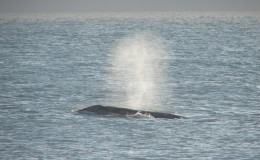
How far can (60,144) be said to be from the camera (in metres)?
23.0

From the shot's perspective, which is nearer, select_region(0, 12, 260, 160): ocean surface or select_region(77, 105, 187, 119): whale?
select_region(0, 12, 260, 160): ocean surface

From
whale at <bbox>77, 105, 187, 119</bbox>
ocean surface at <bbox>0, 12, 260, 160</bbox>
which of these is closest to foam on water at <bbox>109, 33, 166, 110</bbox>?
ocean surface at <bbox>0, 12, 260, 160</bbox>

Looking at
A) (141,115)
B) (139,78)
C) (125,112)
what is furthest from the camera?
(139,78)

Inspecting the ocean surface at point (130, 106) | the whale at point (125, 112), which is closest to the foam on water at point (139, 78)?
the ocean surface at point (130, 106)

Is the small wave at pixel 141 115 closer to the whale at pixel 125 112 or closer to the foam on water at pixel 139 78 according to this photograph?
the whale at pixel 125 112

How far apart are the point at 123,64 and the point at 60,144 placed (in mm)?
34589

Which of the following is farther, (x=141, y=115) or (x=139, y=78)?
(x=139, y=78)

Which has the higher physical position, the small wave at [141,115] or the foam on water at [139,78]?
the foam on water at [139,78]

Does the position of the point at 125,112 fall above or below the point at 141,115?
above

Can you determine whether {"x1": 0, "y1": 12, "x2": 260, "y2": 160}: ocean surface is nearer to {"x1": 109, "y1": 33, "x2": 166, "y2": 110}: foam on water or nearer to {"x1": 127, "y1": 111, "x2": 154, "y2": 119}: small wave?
{"x1": 109, "y1": 33, "x2": 166, "y2": 110}: foam on water

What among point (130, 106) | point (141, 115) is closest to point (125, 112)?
point (141, 115)

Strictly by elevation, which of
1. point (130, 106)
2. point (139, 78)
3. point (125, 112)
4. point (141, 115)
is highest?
point (139, 78)

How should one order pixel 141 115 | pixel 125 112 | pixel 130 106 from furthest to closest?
→ pixel 130 106
pixel 125 112
pixel 141 115

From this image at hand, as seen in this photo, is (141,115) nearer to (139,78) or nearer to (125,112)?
(125,112)
